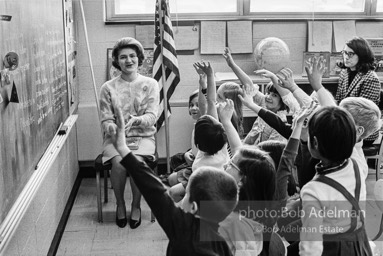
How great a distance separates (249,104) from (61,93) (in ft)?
4.96

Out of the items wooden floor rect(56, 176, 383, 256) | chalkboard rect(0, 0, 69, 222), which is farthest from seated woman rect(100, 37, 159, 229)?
chalkboard rect(0, 0, 69, 222)

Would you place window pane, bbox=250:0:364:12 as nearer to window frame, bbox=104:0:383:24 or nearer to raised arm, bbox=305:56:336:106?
window frame, bbox=104:0:383:24

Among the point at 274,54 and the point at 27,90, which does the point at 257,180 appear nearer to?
the point at 27,90

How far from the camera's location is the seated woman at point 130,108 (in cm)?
403

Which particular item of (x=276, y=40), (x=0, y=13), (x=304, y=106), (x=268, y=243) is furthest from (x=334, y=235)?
(x=276, y=40)

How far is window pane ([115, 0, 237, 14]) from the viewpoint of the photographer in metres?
5.11

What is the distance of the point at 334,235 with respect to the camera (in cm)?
198

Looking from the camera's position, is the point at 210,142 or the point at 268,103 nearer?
the point at 210,142

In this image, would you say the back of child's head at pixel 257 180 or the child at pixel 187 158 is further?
the child at pixel 187 158

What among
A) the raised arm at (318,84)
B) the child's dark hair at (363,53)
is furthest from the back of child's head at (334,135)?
the child's dark hair at (363,53)

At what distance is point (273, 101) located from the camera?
11.3ft

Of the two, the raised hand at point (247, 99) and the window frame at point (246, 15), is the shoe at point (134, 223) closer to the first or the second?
the raised hand at point (247, 99)

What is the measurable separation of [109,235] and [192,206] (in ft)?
7.24

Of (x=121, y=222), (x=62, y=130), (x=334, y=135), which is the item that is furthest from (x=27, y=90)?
(x=121, y=222)
